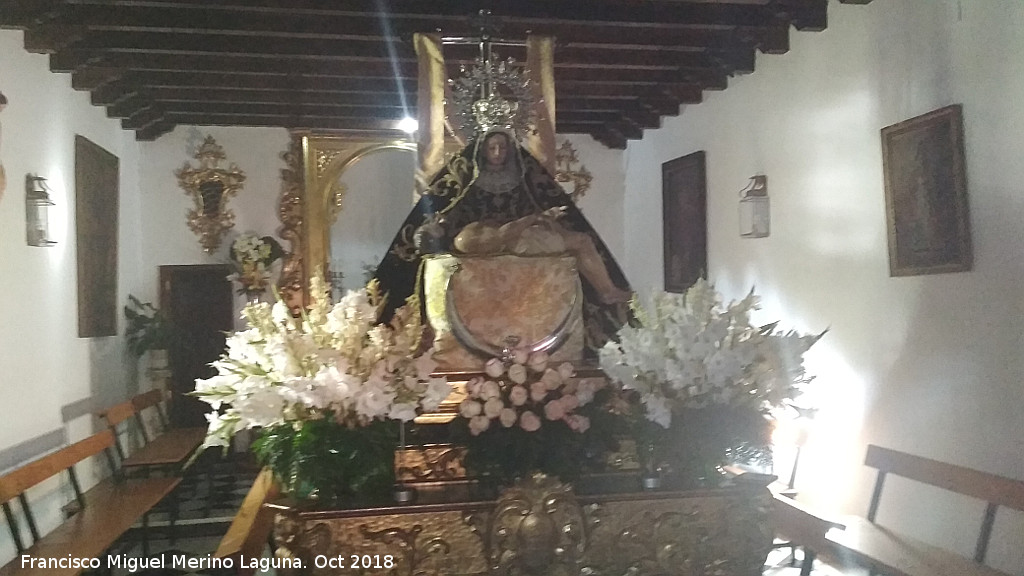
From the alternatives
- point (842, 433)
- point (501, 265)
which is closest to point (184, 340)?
point (501, 265)

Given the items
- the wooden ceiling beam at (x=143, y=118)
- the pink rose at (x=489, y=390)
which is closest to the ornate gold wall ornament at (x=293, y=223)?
the wooden ceiling beam at (x=143, y=118)

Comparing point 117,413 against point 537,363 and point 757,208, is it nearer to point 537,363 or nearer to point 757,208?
point 537,363

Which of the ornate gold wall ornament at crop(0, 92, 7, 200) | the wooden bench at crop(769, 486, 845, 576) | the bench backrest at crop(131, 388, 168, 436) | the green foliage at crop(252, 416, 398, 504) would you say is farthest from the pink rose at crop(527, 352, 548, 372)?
the bench backrest at crop(131, 388, 168, 436)

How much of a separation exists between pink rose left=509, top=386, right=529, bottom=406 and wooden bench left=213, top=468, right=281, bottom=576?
0.93 m

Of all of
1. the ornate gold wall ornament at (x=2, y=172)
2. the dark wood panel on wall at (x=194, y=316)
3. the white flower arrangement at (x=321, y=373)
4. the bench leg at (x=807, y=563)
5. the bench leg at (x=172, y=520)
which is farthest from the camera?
the dark wood panel on wall at (x=194, y=316)

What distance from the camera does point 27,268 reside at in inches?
204

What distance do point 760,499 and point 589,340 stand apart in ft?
3.22

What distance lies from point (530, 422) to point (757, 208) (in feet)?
12.7

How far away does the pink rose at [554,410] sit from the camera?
283 centimetres

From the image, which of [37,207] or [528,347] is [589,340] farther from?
[37,207]

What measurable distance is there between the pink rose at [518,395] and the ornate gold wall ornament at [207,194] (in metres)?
6.06

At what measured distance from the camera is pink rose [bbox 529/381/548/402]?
2.84 meters

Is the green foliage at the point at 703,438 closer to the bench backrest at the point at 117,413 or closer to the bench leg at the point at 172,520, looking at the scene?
the bench leg at the point at 172,520

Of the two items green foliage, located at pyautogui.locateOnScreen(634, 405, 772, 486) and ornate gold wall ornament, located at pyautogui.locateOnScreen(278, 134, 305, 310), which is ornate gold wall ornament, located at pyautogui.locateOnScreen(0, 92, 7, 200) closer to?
ornate gold wall ornament, located at pyautogui.locateOnScreen(278, 134, 305, 310)
